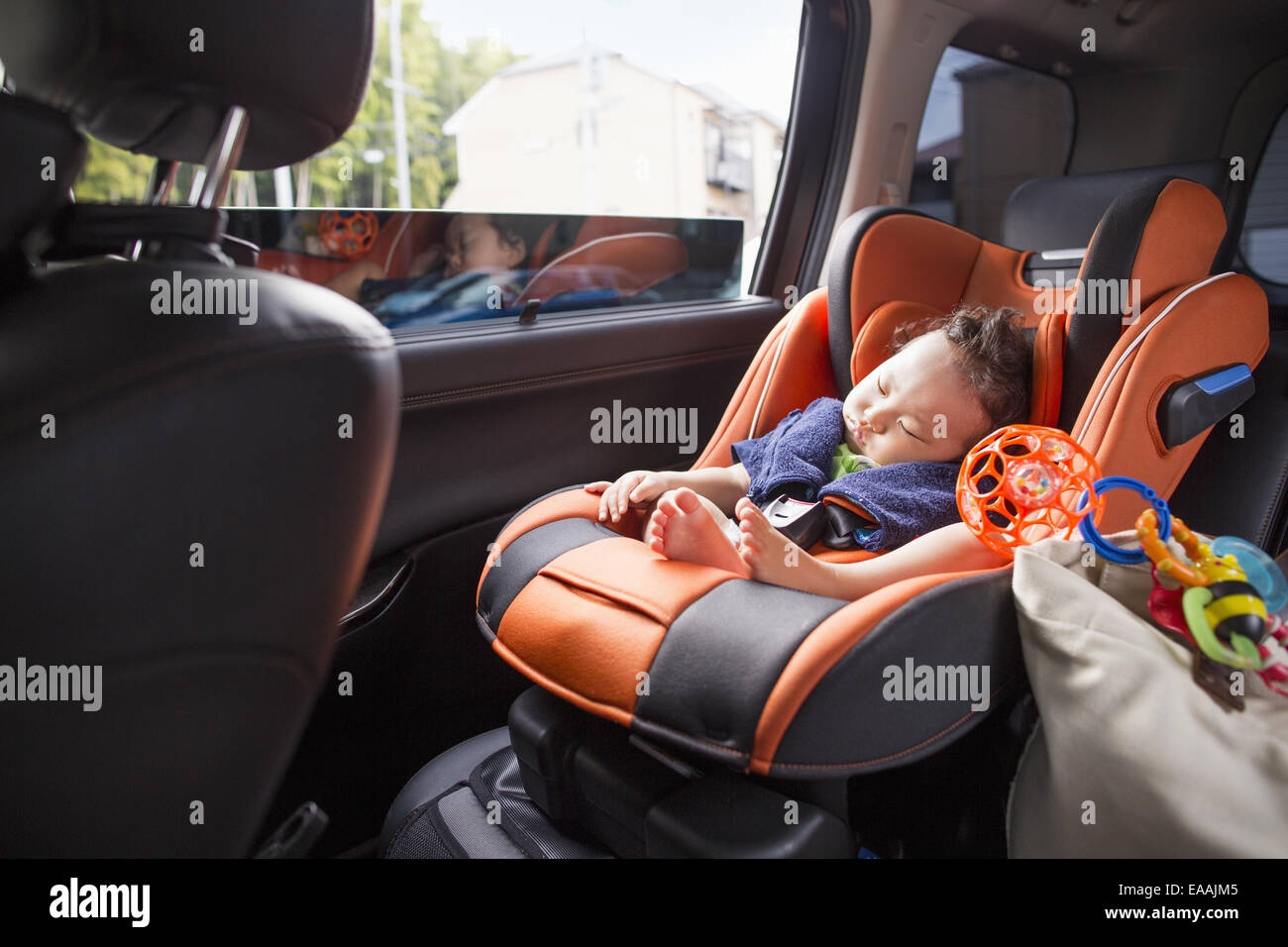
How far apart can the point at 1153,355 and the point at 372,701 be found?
1.54 m

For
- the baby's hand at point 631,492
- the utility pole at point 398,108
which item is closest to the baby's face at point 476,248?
the utility pole at point 398,108

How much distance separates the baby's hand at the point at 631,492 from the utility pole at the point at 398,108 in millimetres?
899

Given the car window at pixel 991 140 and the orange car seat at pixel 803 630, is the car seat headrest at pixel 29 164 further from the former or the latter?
the car window at pixel 991 140

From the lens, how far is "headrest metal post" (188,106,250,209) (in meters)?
0.81

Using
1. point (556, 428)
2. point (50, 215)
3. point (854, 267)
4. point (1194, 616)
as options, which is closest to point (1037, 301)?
point (854, 267)

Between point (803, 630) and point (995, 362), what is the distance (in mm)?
780

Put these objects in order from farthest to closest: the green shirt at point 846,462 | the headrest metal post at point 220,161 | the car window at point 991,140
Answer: the car window at point 991,140, the green shirt at point 846,462, the headrest metal post at point 220,161

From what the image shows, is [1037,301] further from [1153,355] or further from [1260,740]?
[1260,740]

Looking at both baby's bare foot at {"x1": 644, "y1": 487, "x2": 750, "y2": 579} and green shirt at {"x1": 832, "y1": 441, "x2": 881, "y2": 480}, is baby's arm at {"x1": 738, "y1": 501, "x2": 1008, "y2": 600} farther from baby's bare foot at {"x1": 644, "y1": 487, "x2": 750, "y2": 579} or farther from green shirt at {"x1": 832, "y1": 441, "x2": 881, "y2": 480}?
green shirt at {"x1": 832, "y1": 441, "x2": 881, "y2": 480}

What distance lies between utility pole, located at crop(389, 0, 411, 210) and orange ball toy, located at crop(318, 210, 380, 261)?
0.09 metres

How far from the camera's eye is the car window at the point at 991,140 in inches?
108

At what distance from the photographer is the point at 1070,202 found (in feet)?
6.70

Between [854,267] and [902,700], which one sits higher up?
[854,267]

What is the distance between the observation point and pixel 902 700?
1.03 m
